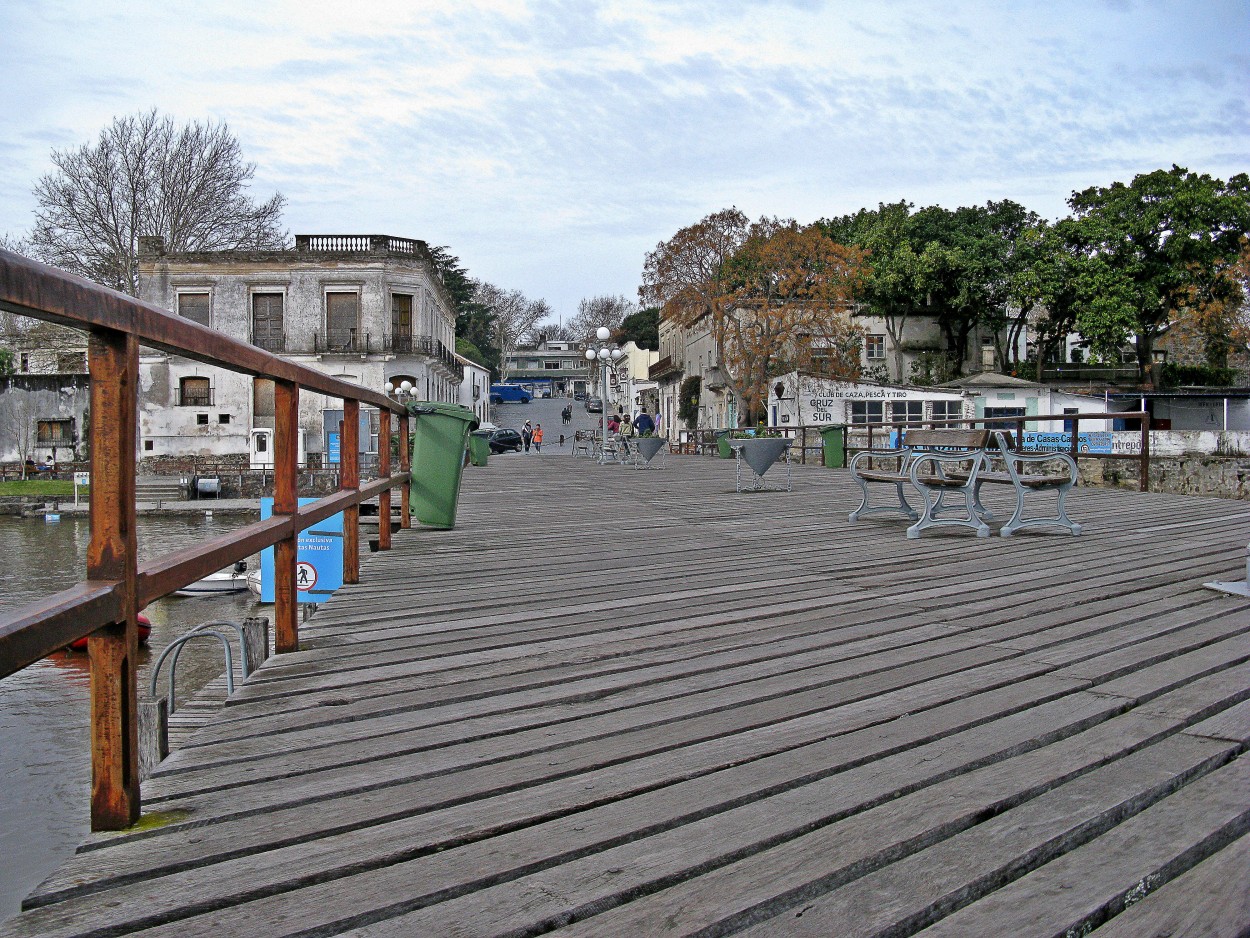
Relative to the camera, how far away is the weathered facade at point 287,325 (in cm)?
4112

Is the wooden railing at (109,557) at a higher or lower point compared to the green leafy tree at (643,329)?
lower

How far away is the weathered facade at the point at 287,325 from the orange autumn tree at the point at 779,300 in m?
13.6

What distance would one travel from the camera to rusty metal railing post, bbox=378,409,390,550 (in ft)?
20.9

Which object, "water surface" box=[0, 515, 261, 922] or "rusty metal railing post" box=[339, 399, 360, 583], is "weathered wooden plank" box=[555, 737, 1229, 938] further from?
"rusty metal railing post" box=[339, 399, 360, 583]

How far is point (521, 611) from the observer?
4.14m

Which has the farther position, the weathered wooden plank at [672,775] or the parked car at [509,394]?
the parked car at [509,394]

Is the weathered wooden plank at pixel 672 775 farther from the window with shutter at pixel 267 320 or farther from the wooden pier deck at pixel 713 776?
the window with shutter at pixel 267 320

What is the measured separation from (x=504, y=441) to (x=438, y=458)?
44363 millimetres

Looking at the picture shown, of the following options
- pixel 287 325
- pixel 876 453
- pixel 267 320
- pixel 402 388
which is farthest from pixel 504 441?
pixel 876 453

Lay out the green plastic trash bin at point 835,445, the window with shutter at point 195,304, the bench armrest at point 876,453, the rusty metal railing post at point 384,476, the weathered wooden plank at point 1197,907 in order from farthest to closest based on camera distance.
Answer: the window with shutter at point 195,304
the green plastic trash bin at point 835,445
the bench armrest at point 876,453
the rusty metal railing post at point 384,476
the weathered wooden plank at point 1197,907

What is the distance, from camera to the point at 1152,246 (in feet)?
141

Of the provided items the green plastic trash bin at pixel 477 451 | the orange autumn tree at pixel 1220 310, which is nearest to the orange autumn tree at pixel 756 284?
the green plastic trash bin at pixel 477 451

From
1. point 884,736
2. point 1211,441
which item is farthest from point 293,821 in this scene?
point 1211,441

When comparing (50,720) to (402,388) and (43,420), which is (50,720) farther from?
(43,420)
